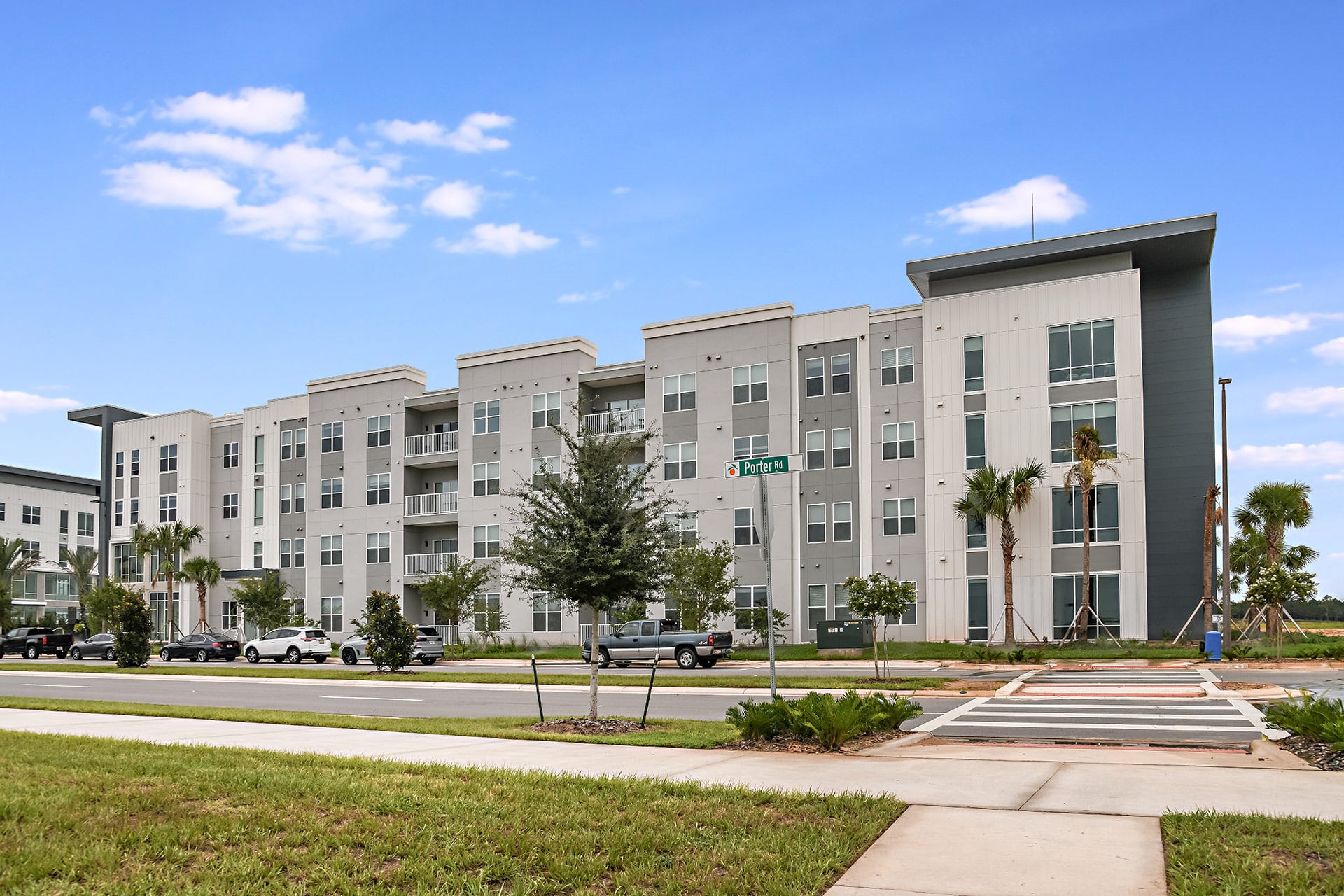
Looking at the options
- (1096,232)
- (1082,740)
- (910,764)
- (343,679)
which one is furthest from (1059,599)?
(910,764)

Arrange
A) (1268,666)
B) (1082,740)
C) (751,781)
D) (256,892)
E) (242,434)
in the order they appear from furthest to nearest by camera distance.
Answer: (242,434) → (1268,666) → (1082,740) → (751,781) → (256,892)

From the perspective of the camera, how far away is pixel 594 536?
17.2m

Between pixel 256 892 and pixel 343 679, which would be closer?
pixel 256 892

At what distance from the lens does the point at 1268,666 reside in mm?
30594

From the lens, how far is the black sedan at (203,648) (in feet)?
165

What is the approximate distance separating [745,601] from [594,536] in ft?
108

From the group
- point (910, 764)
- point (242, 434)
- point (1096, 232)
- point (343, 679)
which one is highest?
point (1096, 232)

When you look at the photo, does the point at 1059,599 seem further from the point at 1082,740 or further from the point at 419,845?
the point at 419,845

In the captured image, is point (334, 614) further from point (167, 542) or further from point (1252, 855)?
point (1252, 855)

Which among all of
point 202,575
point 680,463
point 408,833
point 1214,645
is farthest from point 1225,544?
point 202,575

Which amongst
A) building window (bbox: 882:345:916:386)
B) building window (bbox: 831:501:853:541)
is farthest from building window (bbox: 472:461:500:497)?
building window (bbox: 882:345:916:386)

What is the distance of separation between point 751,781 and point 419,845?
144 inches

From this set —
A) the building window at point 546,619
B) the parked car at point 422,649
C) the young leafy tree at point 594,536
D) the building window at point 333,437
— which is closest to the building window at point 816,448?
the building window at point 546,619

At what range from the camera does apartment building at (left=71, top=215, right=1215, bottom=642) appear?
42.8 meters
